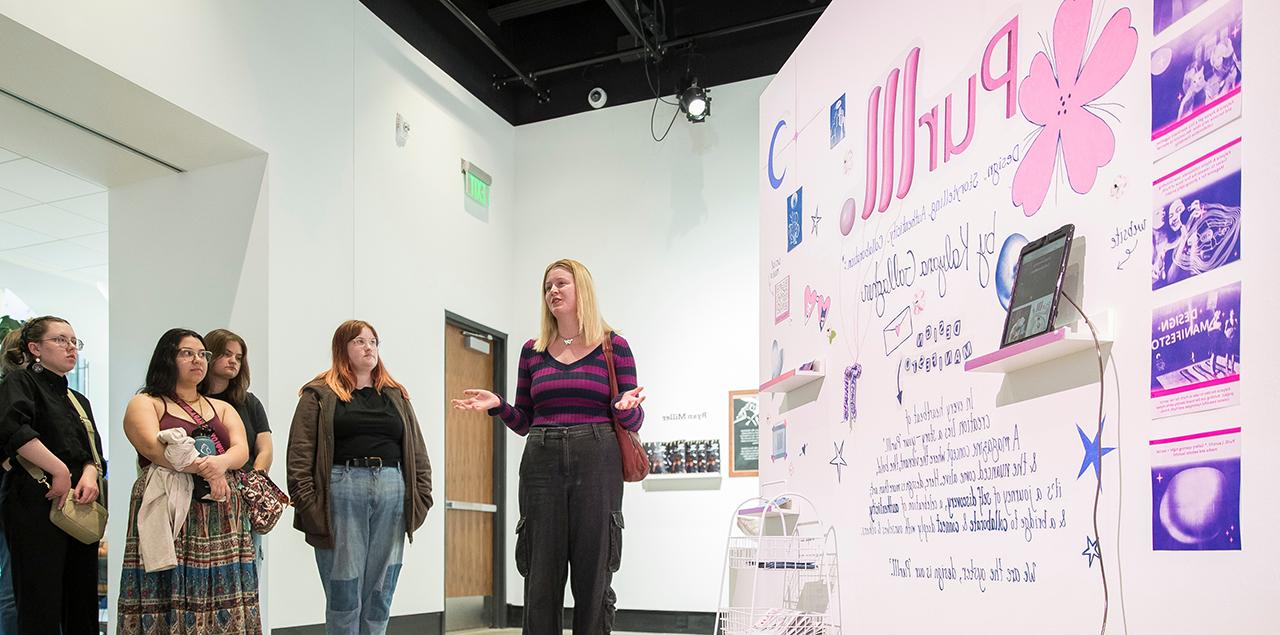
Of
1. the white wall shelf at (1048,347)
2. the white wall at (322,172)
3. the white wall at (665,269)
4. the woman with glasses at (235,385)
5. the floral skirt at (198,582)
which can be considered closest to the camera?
the white wall shelf at (1048,347)

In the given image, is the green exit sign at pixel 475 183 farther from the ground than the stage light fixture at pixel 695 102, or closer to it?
closer to it

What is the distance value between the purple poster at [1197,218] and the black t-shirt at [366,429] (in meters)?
2.76

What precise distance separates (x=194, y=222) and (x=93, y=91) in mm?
949

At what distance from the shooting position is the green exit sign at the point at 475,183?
6746 millimetres

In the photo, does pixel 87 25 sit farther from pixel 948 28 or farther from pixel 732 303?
pixel 732 303

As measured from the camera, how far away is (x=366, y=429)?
373 cm

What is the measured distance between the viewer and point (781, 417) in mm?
3920

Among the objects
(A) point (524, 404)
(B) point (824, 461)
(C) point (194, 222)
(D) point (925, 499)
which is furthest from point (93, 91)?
(D) point (925, 499)

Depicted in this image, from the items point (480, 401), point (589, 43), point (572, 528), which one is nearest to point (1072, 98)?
point (572, 528)

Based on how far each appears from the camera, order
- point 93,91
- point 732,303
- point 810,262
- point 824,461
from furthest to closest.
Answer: point 732,303 < point 93,91 < point 810,262 < point 824,461

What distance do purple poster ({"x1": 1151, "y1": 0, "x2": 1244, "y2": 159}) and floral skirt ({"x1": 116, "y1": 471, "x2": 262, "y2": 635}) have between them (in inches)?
121

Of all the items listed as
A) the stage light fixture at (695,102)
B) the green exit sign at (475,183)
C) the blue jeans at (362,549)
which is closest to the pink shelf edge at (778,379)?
the blue jeans at (362,549)

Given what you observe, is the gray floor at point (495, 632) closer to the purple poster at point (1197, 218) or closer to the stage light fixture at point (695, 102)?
the stage light fixture at point (695, 102)

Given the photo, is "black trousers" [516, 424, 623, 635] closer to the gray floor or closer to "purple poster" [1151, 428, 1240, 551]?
"purple poster" [1151, 428, 1240, 551]
